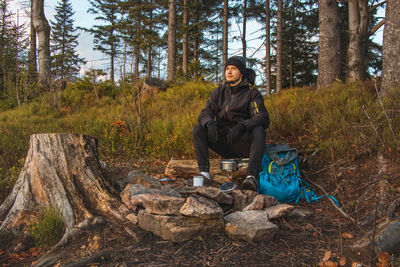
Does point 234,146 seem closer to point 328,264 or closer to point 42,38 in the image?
point 328,264

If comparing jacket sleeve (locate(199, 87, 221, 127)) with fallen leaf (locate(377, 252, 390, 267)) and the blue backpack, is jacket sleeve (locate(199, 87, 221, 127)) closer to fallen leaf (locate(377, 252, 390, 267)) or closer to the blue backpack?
the blue backpack

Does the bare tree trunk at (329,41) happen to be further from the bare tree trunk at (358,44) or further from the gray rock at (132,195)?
the gray rock at (132,195)

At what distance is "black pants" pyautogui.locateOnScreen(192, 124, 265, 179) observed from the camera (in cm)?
341

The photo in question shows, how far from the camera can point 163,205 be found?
232cm

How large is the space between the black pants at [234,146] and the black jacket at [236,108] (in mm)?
139

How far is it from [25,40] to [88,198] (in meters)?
12.9

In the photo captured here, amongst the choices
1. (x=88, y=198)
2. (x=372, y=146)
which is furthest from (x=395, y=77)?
(x=88, y=198)

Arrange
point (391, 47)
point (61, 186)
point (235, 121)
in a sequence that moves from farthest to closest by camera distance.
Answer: point (391, 47) < point (235, 121) < point (61, 186)

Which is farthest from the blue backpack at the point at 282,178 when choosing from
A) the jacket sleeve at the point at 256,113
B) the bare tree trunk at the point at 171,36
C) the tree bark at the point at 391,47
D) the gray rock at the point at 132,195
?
the bare tree trunk at the point at 171,36

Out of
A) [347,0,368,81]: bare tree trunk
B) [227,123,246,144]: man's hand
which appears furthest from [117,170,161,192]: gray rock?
[347,0,368,81]: bare tree trunk

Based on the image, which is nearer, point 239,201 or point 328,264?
point 328,264

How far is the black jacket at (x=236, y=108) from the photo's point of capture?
3682 mm

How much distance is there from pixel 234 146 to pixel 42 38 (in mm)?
11673

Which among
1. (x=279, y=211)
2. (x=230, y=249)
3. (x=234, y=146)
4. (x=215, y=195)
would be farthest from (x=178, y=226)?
(x=234, y=146)
